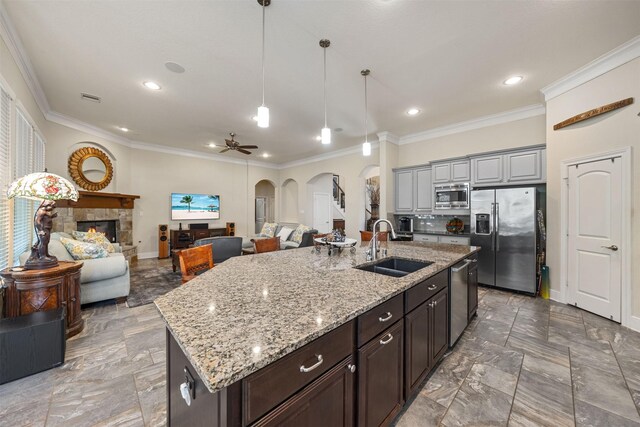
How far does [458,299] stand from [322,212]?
684 cm

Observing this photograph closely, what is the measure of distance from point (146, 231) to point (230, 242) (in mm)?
Result: 3958

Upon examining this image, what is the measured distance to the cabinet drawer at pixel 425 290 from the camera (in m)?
1.59

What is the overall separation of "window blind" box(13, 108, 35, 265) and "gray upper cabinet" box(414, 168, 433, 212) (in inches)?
242

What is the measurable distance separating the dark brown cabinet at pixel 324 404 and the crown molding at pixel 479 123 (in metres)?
5.17

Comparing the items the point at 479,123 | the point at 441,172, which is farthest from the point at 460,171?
the point at 479,123

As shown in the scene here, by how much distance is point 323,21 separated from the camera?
238 cm

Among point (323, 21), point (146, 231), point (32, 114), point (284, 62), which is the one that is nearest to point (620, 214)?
point (323, 21)

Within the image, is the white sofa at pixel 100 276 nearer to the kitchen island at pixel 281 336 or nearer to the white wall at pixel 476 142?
the kitchen island at pixel 281 336

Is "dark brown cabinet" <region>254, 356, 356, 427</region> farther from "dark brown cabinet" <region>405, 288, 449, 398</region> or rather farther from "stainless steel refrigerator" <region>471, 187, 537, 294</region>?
"stainless steel refrigerator" <region>471, 187, 537, 294</region>

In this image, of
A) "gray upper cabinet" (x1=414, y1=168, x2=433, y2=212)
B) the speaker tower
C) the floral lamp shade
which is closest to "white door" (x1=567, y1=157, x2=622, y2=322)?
"gray upper cabinet" (x1=414, y1=168, x2=433, y2=212)

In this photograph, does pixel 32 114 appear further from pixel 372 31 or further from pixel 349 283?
pixel 349 283

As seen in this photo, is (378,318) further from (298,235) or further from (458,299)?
(298,235)

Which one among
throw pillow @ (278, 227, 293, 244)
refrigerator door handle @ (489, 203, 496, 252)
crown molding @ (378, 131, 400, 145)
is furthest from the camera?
throw pillow @ (278, 227, 293, 244)

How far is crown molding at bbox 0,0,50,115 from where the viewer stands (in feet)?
7.91
